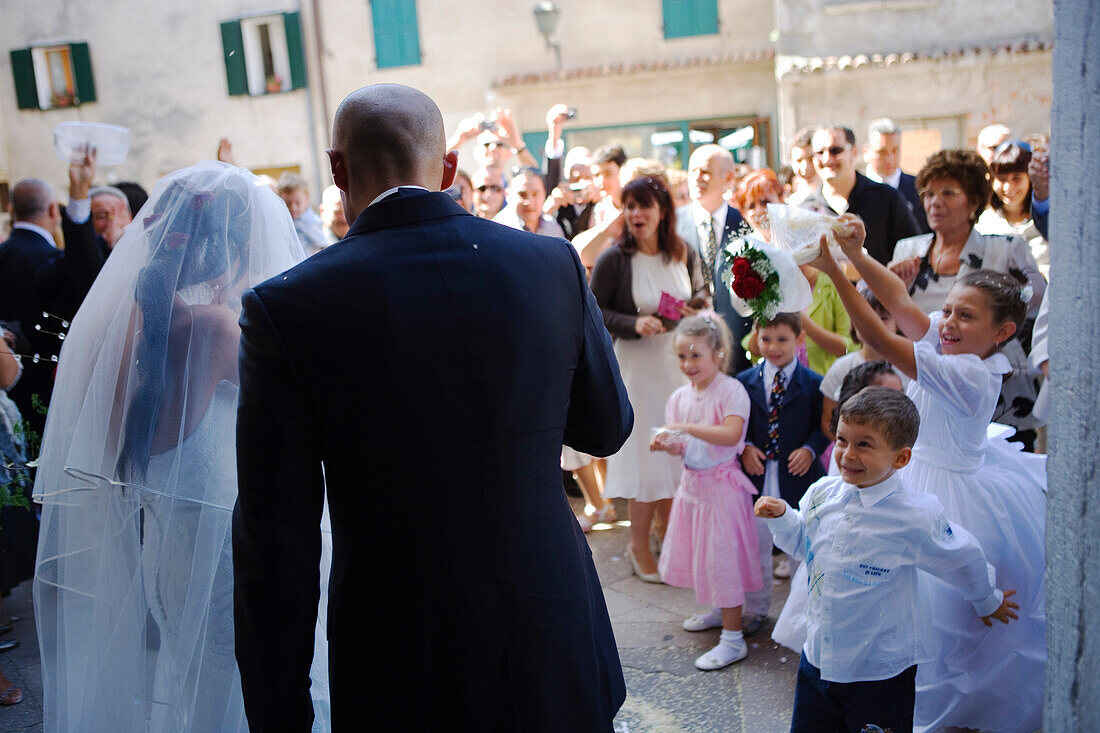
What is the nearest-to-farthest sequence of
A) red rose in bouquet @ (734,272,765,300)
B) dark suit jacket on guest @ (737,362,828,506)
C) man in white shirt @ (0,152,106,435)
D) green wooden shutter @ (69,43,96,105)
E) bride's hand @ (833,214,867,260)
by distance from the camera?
1. bride's hand @ (833,214,867,260)
2. red rose in bouquet @ (734,272,765,300)
3. dark suit jacket on guest @ (737,362,828,506)
4. man in white shirt @ (0,152,106,435)
5. green wooden shutter @ (69,43,96,105)

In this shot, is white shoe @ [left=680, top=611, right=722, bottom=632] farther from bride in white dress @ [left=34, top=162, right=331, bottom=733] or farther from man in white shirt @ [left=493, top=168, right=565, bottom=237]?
man in white shirt @ [left=493, top=168, right=565, bottom=237]

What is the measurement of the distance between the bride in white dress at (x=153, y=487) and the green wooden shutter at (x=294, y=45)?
15667 mm

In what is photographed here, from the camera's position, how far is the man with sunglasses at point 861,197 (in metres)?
4.89

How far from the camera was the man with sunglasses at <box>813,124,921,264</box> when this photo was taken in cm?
489

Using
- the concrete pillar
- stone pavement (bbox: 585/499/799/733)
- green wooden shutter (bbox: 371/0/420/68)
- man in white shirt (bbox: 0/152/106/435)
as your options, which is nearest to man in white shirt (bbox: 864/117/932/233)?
stone pavement (bbox: 585/499/799/733)

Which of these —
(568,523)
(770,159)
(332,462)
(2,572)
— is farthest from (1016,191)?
(770,159)

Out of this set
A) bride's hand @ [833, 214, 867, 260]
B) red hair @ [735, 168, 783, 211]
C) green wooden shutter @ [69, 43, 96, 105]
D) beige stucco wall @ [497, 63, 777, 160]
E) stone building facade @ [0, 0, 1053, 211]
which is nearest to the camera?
bride's hand @ [833, 214, 867, 260]

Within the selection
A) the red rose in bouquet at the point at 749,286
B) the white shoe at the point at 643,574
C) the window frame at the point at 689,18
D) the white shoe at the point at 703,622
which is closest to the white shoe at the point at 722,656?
the white shoe at the point at 703,622

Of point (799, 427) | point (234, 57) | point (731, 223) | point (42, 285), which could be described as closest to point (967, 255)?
point (799, 427)

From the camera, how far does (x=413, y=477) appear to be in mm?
1521

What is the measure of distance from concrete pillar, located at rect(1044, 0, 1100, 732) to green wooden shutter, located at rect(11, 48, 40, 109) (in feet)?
67.2

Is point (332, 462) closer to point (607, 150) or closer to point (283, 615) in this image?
point (283, 615)

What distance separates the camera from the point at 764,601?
3.89m

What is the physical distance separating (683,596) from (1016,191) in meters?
2.93
